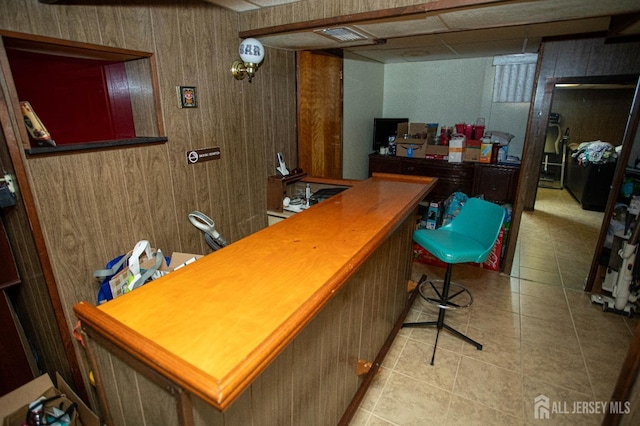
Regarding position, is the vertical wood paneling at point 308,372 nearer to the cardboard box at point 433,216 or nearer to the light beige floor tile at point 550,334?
the light beige floor tile at point 550,334

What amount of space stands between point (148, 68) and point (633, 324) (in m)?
4.03

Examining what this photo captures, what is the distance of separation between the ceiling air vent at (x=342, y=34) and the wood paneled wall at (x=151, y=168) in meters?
0.69

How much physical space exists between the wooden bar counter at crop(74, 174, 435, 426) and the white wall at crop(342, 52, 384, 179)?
3053 millimetres

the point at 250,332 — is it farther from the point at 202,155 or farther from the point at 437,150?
the point at 437,150

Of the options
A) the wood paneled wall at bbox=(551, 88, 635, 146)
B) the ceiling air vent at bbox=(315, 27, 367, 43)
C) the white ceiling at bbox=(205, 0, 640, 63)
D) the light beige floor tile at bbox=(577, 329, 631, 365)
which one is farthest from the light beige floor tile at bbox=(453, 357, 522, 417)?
the wood paneled wall at bbox=(551, 88, 635, 146)

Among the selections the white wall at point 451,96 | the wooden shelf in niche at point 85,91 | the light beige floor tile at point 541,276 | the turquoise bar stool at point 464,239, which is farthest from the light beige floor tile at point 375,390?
the white wall at point 451,96

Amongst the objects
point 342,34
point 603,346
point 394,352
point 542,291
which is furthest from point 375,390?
point 342,34

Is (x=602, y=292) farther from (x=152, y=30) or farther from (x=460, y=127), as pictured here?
(x=152, y=30)

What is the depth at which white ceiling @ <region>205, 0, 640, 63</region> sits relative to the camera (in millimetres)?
1816

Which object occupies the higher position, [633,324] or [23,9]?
[23,9]

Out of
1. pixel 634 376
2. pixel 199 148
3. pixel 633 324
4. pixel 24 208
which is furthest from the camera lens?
pixel 633 324

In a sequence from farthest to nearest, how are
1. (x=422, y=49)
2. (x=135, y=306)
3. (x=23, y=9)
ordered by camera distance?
(x=422, y=49)
(x=23, y=9)
(x=135, y=306)

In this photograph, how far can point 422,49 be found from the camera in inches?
164

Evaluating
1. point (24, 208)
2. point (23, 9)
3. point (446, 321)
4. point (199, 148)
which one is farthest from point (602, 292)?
point (23, 9)
